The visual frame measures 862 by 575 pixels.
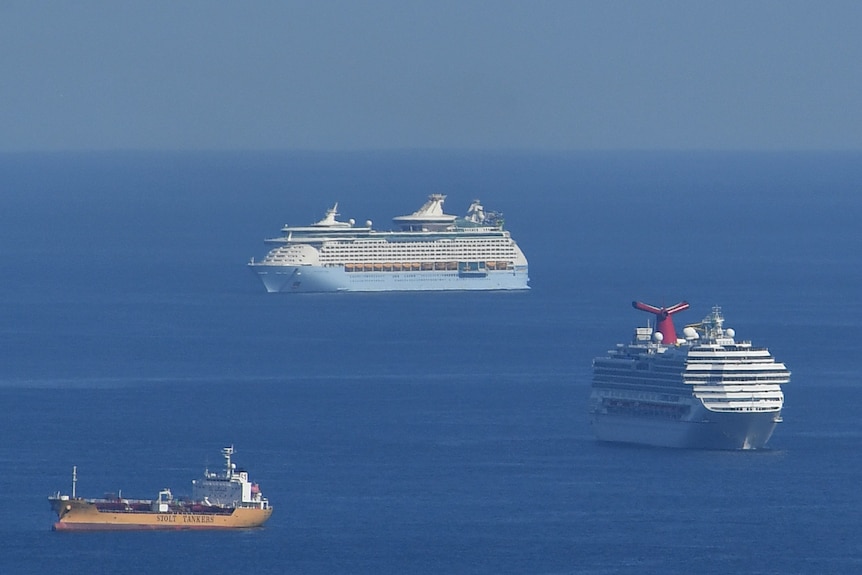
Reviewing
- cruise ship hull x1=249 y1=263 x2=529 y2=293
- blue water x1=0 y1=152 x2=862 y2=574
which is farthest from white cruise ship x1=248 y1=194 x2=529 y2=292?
blue water x1=0 y1=152 x2=862 y2=574

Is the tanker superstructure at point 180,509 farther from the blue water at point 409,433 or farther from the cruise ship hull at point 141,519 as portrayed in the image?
the blue water at point 409,433

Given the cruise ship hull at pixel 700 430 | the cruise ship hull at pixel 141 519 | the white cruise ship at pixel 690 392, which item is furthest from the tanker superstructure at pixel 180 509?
the cruise ship hull at pixel 700 430

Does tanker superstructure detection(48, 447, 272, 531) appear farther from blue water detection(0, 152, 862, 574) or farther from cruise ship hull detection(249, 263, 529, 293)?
cruise ship hull detection(249, 263, 529, 293)

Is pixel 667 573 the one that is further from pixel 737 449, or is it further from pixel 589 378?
pixel 589 378

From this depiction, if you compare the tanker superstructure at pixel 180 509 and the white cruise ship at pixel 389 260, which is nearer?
the tanker superstructure at pixel 180 509

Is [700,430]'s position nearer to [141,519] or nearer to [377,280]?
[141,519]

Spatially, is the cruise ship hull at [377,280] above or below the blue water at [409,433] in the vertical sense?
above

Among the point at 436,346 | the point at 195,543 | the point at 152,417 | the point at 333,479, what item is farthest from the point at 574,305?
the point at 195,543
